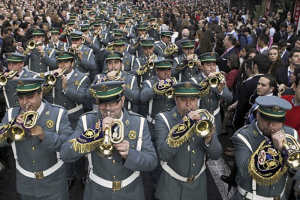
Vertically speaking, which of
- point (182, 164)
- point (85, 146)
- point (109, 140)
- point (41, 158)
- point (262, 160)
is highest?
point (109, 140)

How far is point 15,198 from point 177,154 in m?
3.22

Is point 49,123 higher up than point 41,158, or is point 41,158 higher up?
point 49,123

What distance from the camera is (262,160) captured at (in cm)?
324

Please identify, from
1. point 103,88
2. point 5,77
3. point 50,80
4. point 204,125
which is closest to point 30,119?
point 103,88

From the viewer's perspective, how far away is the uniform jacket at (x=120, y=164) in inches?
138

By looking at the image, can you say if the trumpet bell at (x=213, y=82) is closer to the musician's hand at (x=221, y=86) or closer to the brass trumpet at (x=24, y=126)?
the musician's hand at (x=221, y=86)

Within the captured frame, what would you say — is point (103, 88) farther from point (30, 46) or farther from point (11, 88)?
point (30, 46)

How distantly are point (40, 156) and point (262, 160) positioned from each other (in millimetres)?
2661

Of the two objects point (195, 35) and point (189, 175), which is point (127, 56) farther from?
point (189, 175)

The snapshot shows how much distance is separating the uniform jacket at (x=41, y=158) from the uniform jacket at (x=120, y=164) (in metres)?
0.48

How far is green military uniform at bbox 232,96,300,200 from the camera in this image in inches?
126

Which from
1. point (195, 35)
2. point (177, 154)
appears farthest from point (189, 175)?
point (195, 35)

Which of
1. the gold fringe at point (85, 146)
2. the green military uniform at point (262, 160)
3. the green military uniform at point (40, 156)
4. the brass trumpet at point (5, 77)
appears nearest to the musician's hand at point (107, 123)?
the gold fringe at point (85, 146)

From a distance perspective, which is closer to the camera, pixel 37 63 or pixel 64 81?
pixel 64 81
